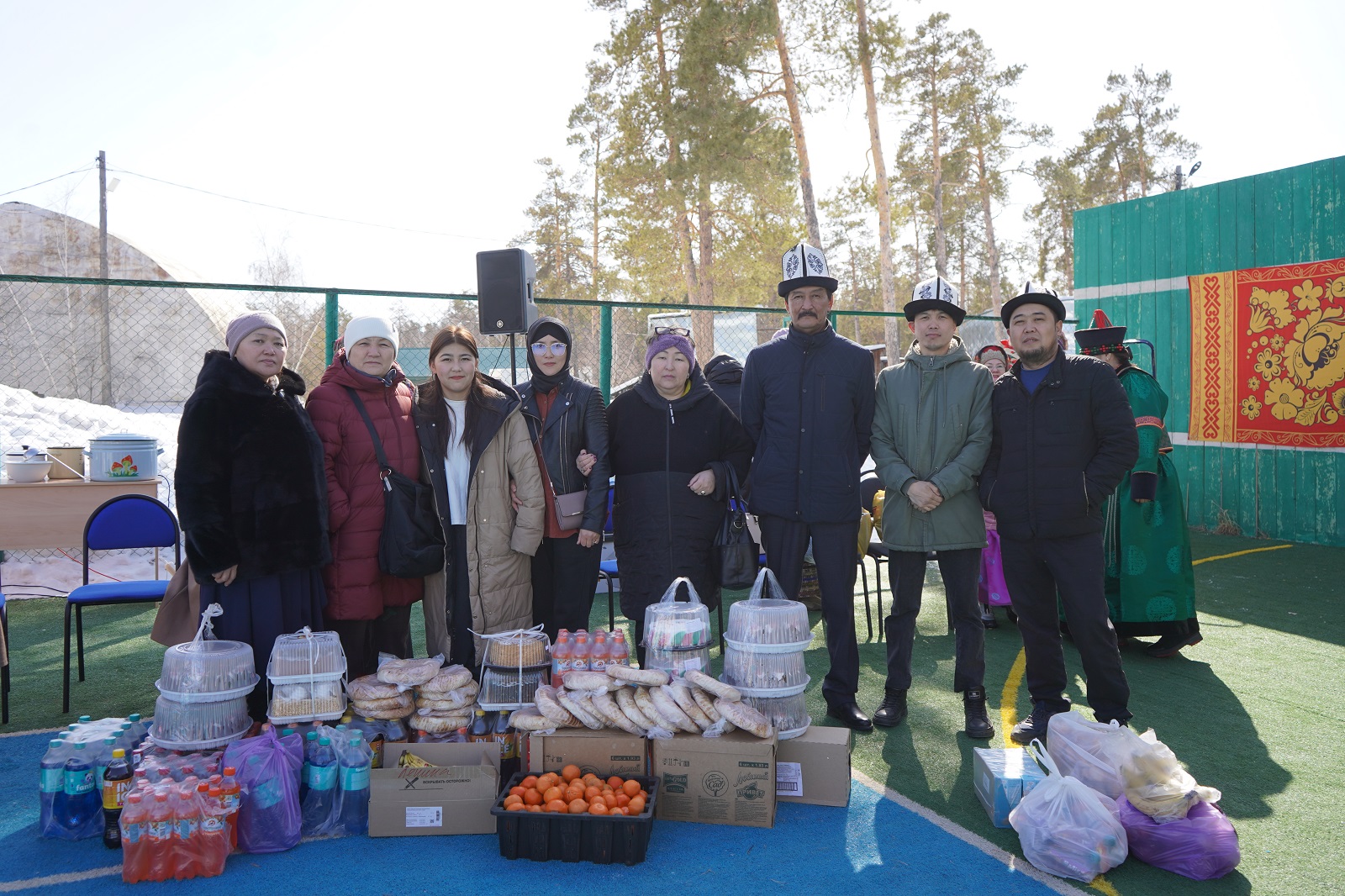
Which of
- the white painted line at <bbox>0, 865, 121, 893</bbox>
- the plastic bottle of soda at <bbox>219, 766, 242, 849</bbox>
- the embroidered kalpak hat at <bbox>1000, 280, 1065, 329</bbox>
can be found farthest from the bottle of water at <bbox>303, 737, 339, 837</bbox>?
the embroidered kalpak hat at <bbox>1000, 280, 1065, 329</bbox>

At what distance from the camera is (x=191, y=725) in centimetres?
335

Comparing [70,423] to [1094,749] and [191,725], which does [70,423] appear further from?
[1094,749]

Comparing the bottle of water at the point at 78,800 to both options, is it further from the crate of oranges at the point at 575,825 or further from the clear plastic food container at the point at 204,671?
the crate of oranges at the point at 575,825

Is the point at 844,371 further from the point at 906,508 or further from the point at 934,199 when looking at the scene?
the point at 934,199

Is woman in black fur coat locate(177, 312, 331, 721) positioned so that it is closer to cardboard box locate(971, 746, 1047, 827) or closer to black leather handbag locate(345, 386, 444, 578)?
black leather handbag locate(345, 386, 444, 578)

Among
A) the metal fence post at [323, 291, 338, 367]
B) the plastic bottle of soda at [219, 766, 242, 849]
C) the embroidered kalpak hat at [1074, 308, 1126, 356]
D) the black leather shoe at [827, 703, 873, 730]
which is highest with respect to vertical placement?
the metal fence post at [323, 291, 338, 367]

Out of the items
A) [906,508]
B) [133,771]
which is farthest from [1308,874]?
[133,771]

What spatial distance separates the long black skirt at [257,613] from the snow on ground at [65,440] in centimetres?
332

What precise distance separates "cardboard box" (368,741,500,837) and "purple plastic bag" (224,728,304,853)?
27 centimetres

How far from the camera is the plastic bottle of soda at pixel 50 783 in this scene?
3.13 m

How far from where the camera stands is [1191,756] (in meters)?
3.79

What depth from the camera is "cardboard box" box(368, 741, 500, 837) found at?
3.21 m

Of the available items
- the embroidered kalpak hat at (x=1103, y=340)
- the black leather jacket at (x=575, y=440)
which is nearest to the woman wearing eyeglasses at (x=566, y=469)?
the black leather jacket at (x=575, y=440)

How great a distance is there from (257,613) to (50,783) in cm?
88
